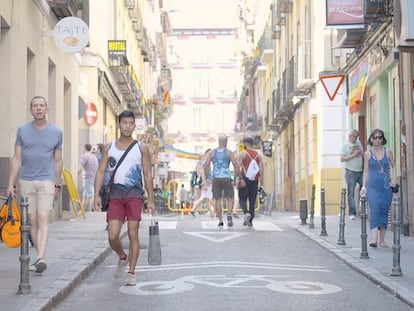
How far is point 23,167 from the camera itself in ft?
37.7

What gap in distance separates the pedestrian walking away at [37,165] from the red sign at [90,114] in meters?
19.3

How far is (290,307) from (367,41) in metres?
13.6

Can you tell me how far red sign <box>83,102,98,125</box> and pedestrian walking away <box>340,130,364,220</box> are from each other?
10850 millimetres

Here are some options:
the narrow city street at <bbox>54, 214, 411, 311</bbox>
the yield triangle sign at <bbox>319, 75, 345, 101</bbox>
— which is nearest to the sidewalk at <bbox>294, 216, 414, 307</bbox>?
the narrow city street at <bbox>54, 214, 411, 311</bbox>

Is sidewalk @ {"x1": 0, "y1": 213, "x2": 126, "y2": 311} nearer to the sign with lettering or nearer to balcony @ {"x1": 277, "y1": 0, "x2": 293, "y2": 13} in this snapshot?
balcony @ {"x1": 277, "y1": 0, "x2": 293, "y2": 13}

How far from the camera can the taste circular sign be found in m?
20.5

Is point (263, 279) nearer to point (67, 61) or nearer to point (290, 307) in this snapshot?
point (290, 307)

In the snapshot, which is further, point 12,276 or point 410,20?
point 410,20

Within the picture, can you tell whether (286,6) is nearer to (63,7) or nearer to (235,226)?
(63,7)

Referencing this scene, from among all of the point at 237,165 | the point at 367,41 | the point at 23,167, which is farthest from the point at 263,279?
the point at 367,41

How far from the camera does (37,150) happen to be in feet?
37.4

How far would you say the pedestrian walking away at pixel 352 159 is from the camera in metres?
21.7

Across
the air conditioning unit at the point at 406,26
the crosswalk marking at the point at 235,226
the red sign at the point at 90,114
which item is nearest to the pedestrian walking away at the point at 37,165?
the air conditioning unit at the point at 406,26

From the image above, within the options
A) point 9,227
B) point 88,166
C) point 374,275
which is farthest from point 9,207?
point 88,166
